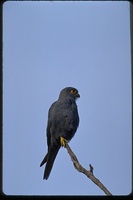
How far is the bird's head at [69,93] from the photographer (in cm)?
461

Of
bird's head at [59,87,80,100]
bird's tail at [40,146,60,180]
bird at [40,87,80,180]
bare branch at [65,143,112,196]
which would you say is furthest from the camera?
bird's head at [59,87,80,100]

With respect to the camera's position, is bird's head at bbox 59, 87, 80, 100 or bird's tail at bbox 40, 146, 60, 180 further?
bird's head at bbox 59, 87, 80, 100

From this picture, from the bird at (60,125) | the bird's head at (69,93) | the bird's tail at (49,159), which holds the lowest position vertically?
the bird's tail at (49,159)

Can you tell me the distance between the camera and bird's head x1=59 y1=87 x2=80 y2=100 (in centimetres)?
461

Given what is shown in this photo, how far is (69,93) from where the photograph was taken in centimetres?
466

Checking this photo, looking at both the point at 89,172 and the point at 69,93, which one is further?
the point at 69,93

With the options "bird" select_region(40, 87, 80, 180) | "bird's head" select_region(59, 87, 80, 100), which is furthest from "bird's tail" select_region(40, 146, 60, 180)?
"bird's head" select_region(59, 87, 80, 100)

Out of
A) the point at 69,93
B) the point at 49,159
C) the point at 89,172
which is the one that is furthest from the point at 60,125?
the point at 89,172

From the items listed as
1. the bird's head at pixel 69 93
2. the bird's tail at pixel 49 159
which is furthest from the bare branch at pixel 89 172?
the bird's head at pixel 69 93

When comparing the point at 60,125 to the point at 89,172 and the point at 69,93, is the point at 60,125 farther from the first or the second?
the point at 89,172

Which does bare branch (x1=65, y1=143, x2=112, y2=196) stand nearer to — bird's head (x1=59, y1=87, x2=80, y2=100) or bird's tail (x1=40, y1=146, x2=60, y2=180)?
bird's tail (x1=40, y1=146, x2=60, y2=180)

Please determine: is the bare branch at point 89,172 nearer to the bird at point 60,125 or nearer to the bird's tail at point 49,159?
the bird's tail at point 49,159
